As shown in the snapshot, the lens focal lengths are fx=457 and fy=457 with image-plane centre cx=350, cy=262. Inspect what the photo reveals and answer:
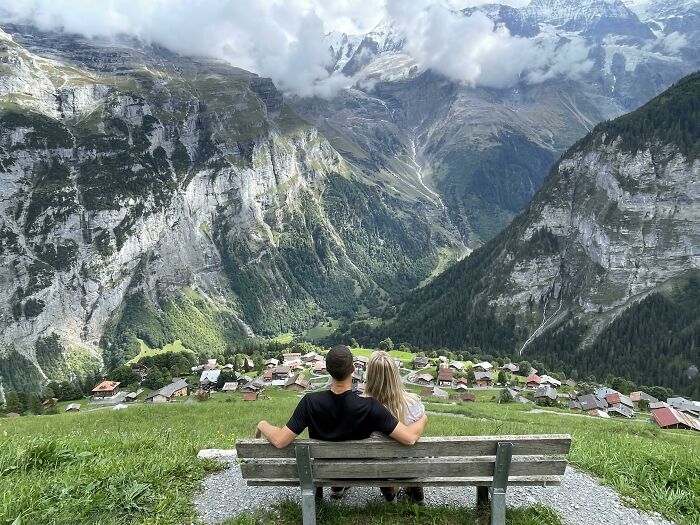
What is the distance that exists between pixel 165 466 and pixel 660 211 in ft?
608

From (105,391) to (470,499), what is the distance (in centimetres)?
9734

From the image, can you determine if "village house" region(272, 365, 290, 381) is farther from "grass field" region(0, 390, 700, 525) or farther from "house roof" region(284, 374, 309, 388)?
"grass field" region(0, 390, 700, 525)

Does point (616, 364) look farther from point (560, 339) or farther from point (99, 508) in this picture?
point (99, 508)

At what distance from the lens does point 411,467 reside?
284 inches

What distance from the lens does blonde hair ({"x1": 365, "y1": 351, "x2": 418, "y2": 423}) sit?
8008 mm

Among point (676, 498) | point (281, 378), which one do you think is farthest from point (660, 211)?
point (676, 498)

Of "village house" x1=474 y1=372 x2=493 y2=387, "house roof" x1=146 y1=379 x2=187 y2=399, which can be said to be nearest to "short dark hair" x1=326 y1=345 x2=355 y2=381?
"house roof" x1=146 y1=379 x2=187 y2=399

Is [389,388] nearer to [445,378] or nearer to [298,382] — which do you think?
[298,382]

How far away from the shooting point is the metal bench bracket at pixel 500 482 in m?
7.19

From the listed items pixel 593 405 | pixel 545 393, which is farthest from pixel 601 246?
pixel 593 405

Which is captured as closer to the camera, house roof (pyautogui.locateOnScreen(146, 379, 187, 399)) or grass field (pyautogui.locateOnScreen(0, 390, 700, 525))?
grass field (pyautogui.locateOnScreen(0, 390, 700, 525))

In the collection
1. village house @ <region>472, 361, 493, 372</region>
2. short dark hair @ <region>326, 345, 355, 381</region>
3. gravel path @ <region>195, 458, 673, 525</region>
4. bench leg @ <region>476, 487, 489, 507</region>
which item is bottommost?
village house @ <region>472, 361, 493, 372</region>

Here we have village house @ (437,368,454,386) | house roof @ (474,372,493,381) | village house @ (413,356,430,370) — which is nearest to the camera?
village house @ (437,368,454,386)

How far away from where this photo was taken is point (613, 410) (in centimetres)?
7338
